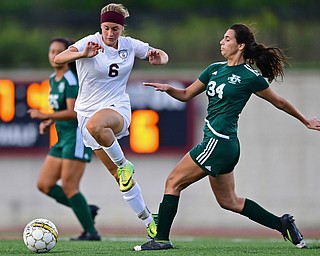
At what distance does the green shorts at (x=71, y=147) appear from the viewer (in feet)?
34.1

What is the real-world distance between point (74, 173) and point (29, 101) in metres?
4.86

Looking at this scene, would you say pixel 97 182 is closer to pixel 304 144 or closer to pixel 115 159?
pixel 304 144

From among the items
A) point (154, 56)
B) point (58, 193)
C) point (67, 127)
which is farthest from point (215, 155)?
point (58, 193)

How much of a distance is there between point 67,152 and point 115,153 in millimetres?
2162

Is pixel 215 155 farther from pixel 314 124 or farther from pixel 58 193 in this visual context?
pixel 58 193

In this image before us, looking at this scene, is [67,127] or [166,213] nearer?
[166,213]

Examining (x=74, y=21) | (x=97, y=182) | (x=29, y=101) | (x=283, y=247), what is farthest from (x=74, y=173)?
(x=74, y=21)

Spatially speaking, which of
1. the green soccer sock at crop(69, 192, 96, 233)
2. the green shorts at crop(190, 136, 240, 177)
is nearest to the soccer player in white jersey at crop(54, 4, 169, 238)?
the green shorts at crop(190, 136, 240, 177)

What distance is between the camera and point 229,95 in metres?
7.95

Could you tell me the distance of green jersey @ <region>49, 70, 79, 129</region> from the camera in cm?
1029

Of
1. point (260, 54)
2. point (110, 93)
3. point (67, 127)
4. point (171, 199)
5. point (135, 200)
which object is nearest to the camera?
point (171, 199)

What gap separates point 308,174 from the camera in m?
16.8

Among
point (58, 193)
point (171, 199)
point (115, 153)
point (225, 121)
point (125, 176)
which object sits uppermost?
point (225, 121)

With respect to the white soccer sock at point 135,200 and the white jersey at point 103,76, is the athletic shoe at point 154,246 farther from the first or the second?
the white jersey at point 103,76
